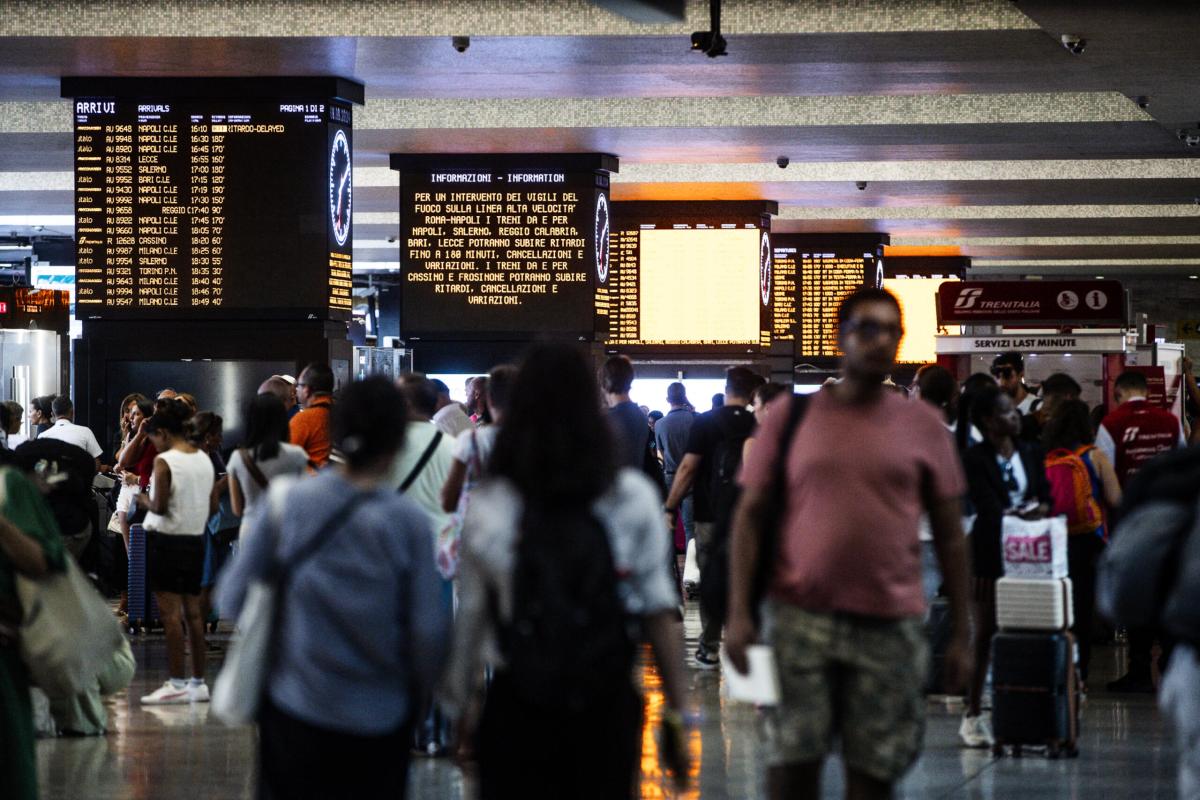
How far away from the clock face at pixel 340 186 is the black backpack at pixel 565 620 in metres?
9.45

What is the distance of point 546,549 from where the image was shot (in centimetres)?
359

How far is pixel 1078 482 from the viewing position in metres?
9.23

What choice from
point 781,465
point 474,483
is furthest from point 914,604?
point 474,483

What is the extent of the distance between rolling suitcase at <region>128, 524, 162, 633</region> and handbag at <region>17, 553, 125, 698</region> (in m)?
7.27

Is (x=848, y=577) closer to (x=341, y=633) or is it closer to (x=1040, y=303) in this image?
(x=341, y=633)

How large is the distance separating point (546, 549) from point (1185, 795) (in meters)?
1.56

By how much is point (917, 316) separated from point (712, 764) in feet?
61.7

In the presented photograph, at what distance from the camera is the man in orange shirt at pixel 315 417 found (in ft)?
31.0

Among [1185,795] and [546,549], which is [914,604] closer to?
[1185,795]

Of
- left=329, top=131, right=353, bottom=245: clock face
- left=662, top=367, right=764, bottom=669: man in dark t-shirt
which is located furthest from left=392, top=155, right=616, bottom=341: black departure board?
left=662, top=367, right=764, bottom=669: man in dark t-shirt

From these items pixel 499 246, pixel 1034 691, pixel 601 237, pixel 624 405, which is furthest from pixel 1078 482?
pixel 499 246

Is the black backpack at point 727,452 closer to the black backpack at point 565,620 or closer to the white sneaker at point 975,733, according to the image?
the white sneaker at point 975,733

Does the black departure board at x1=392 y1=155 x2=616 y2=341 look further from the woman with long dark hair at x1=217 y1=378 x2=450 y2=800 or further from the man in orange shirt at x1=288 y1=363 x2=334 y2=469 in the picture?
the woman with long dark hair at x1=217 y1=378 x2=450 y2=800


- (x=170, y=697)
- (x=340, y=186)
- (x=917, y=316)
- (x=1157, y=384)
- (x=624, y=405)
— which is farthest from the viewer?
(x=917, y=316)
